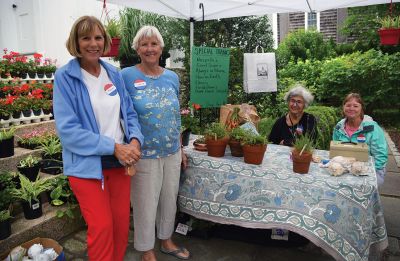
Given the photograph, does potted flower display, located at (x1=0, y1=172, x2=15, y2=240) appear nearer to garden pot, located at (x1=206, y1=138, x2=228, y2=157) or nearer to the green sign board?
garden pot, located at (x1=206, y1=138, x2=228, y2=157)

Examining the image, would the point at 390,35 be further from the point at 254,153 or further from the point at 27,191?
the point at 27,191

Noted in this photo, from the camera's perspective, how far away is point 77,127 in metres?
1.85

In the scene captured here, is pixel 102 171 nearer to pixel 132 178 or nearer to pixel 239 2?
pixel 132 178

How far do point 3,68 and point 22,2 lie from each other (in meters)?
2.53

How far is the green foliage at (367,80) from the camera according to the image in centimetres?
814

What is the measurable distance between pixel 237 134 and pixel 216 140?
0.19 m

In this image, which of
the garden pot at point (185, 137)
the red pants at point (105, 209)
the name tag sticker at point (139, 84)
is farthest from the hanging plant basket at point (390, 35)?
the red pants at point (105, 209)

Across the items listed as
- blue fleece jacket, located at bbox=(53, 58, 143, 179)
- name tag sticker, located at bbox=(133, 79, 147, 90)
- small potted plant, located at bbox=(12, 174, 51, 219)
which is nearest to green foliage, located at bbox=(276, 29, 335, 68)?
name tag sticker, located at bbox=(133, 79, 147, 90)

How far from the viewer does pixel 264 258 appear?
279cm

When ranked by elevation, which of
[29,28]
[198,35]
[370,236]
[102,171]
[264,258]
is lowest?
[264,258]

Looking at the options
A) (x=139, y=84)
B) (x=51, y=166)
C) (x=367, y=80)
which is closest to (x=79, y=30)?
(x=139, y=84)

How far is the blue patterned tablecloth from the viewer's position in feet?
6.91

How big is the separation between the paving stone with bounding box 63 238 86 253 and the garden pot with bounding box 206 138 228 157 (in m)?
1.48

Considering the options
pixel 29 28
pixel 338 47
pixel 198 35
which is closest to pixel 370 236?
pixel 198 35
